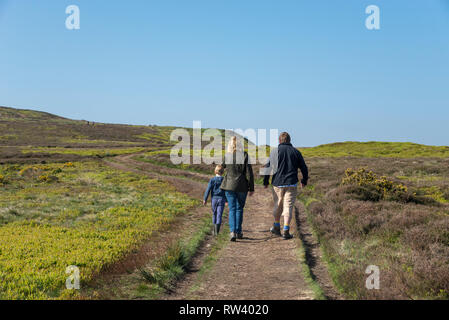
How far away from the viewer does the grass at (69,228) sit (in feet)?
22.4

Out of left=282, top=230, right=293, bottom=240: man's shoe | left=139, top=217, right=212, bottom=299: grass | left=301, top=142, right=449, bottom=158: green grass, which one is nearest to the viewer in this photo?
left=139, top=217, right=212, bottom=299: grass

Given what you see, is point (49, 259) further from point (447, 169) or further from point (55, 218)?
point (447, 169)

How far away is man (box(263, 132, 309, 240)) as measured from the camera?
945 centimetres

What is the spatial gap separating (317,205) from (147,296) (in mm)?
9119

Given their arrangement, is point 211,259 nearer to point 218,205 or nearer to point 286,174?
point 218,205

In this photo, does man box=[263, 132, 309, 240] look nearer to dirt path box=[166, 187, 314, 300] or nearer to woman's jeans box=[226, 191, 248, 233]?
woman's jeans box=[226, 191, 248, 233]

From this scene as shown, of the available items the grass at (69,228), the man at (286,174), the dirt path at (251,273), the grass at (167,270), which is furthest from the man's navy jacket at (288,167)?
the grass at (69,228)

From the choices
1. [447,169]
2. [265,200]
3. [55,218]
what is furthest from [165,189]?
[447,169]

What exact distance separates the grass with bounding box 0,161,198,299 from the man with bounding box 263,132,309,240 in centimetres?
454

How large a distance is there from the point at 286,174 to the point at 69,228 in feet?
27.4

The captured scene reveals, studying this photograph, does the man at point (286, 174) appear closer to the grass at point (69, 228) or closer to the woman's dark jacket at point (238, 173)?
the woman's dark jacket at point (238, 173)

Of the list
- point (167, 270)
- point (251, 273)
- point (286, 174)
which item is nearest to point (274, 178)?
point (286, 174)

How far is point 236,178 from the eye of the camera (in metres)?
9.34

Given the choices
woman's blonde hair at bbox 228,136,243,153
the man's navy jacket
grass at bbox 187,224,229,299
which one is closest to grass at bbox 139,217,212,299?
grass at bbox 187,224,229,299
